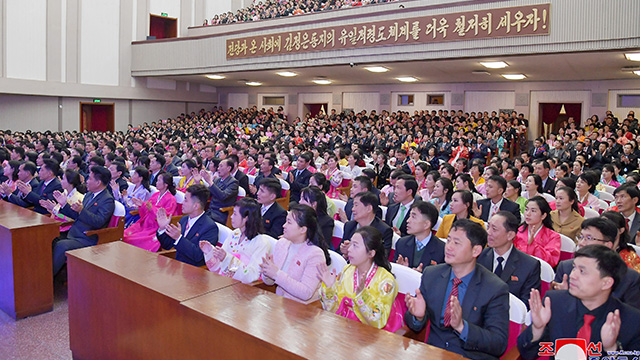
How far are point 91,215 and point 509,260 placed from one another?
316cm

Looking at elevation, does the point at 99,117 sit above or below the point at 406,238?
above

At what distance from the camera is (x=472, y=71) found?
39.1 ft

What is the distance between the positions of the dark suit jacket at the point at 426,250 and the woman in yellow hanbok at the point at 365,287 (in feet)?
2.35

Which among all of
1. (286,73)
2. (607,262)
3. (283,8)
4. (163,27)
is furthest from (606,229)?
(163,27)

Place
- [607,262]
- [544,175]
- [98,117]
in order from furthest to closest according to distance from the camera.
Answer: [98,117] → [544,175] → [607,262]

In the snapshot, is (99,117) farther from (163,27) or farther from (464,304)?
(464,304)

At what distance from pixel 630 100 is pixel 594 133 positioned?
11.6ft

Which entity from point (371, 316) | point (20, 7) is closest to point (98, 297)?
point (371, 316)

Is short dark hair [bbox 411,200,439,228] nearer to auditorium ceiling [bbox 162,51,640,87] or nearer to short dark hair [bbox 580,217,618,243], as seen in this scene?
short dark hair [bbox 580,217,618,243]

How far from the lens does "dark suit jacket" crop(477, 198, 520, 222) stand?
14.3ft

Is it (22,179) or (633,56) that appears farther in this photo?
(633,56)

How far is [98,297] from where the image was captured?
2512mm

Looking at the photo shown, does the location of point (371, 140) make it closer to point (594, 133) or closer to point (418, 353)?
point (594, 133)

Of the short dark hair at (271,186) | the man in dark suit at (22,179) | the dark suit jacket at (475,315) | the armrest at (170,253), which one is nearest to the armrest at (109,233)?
the armrest at (170,253)
